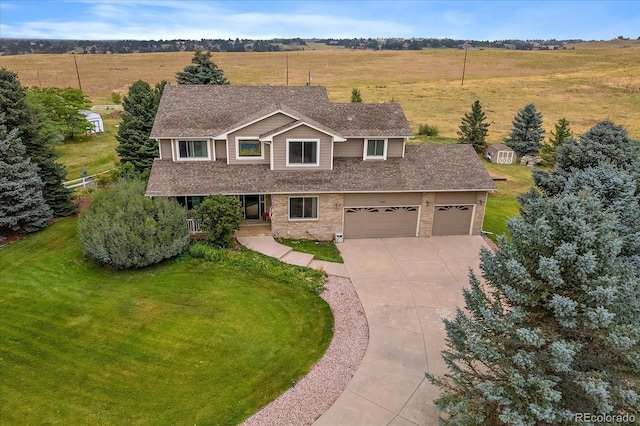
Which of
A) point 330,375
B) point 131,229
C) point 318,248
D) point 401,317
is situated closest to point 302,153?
point 318,248

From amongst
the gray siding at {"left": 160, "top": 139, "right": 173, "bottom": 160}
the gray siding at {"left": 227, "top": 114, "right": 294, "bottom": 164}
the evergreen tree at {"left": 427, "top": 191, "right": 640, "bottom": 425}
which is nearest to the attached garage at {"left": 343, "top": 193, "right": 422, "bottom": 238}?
the gray siding at {"left": 227, "top": 114, "right": 294, "bottom": 164}

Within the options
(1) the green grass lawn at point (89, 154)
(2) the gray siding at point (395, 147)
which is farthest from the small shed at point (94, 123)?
(2) the gray siding at point (395, 147)

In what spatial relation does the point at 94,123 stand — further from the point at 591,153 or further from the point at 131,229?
the point at 591,153

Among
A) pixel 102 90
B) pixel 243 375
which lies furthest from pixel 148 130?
pixel 102 90

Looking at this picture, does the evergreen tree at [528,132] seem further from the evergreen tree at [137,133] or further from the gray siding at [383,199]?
the evergreen tree at [137,133]

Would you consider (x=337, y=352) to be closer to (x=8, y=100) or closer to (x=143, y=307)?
(x=143, y=307)

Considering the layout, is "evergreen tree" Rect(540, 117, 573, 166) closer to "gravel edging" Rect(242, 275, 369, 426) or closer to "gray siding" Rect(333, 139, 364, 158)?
"gray siding" Rect(333, 139, 364, 158)
